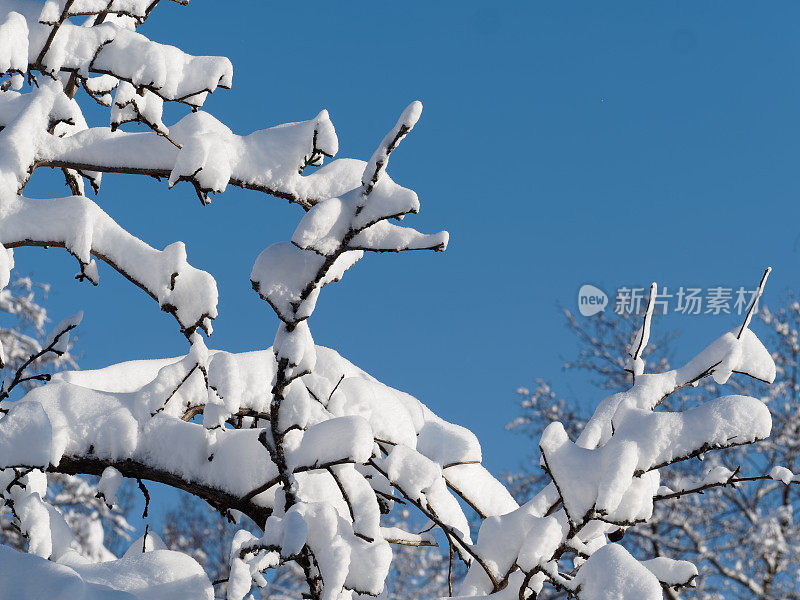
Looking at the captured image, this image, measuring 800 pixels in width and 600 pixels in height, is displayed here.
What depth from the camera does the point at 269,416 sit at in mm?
2607

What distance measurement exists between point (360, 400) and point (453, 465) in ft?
1.33

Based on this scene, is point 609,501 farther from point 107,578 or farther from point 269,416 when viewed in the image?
point 269,416

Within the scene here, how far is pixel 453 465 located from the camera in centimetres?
288

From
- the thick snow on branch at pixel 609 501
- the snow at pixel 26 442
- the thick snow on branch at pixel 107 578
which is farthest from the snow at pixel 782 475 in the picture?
the snow at pixel 26 442

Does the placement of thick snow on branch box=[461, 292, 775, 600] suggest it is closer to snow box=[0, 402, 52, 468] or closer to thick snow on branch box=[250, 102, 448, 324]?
thick snow on branch box=[250, 102, 448, 324]

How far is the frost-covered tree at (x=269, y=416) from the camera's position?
5.18ft

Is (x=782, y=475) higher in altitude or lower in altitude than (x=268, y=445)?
higher

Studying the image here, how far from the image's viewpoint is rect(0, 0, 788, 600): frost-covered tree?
1.58 metres

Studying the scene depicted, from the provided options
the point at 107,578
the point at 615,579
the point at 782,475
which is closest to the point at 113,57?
the point at 107,578

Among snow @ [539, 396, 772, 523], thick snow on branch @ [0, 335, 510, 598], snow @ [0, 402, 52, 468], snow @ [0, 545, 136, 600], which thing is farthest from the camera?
snow @ [0, 402, 52, 468]

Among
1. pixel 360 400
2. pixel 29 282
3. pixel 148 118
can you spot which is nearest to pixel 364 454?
pixel 360 400

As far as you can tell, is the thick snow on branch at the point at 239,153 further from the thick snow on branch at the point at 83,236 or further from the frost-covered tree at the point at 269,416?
the thick snow on branch at the point at 83,236

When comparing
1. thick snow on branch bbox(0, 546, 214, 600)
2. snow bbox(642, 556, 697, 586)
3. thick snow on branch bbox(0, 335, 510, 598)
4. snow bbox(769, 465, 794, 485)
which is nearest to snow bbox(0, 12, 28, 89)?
thick snow on branch bbox(0, 335, 510, 598)

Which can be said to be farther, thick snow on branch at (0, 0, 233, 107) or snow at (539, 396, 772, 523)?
thick snow on branch at (0, 0, 233, 107)
